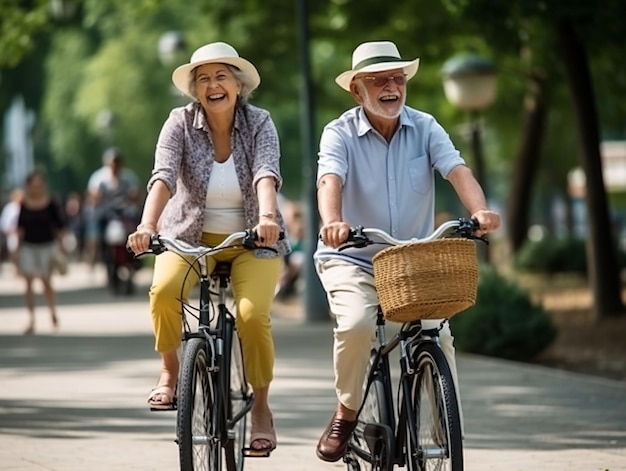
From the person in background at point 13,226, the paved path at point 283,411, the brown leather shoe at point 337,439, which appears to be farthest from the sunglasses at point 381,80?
the person in background at point 13,226

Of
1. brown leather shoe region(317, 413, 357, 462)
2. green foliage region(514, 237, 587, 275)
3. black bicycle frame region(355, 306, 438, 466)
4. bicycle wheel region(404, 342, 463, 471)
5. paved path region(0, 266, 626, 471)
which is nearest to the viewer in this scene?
bicycle wheel region(404, 342, 463, 471)

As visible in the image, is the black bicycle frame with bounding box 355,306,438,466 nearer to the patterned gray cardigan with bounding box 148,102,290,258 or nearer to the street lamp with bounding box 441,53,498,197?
the patterned gray cardigan with bounding box 148,102,290,258

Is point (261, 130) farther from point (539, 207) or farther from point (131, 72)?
point (539, 207)

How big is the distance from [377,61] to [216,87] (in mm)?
812

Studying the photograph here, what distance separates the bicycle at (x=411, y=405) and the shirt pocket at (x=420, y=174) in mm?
267

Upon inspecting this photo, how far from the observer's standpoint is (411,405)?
6535 millimetres

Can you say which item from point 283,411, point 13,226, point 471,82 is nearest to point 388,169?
point 283,411

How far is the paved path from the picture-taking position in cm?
840

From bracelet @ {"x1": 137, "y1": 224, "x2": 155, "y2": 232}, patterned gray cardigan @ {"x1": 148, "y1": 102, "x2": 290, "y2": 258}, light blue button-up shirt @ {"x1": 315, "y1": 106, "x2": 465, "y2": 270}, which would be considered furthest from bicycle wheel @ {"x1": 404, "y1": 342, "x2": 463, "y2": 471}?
bracelet @ {"x1": 137, "y1": 224, "x2": 155, "y2": 232}

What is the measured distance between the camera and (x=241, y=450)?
24.1 feet

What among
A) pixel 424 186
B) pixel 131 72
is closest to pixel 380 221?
pixel 424 186

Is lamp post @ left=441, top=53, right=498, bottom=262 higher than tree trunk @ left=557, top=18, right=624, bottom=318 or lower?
higher

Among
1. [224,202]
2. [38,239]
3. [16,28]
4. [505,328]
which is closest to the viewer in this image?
[224,202]

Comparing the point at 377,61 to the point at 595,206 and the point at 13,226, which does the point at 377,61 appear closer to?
the point at 595,206
